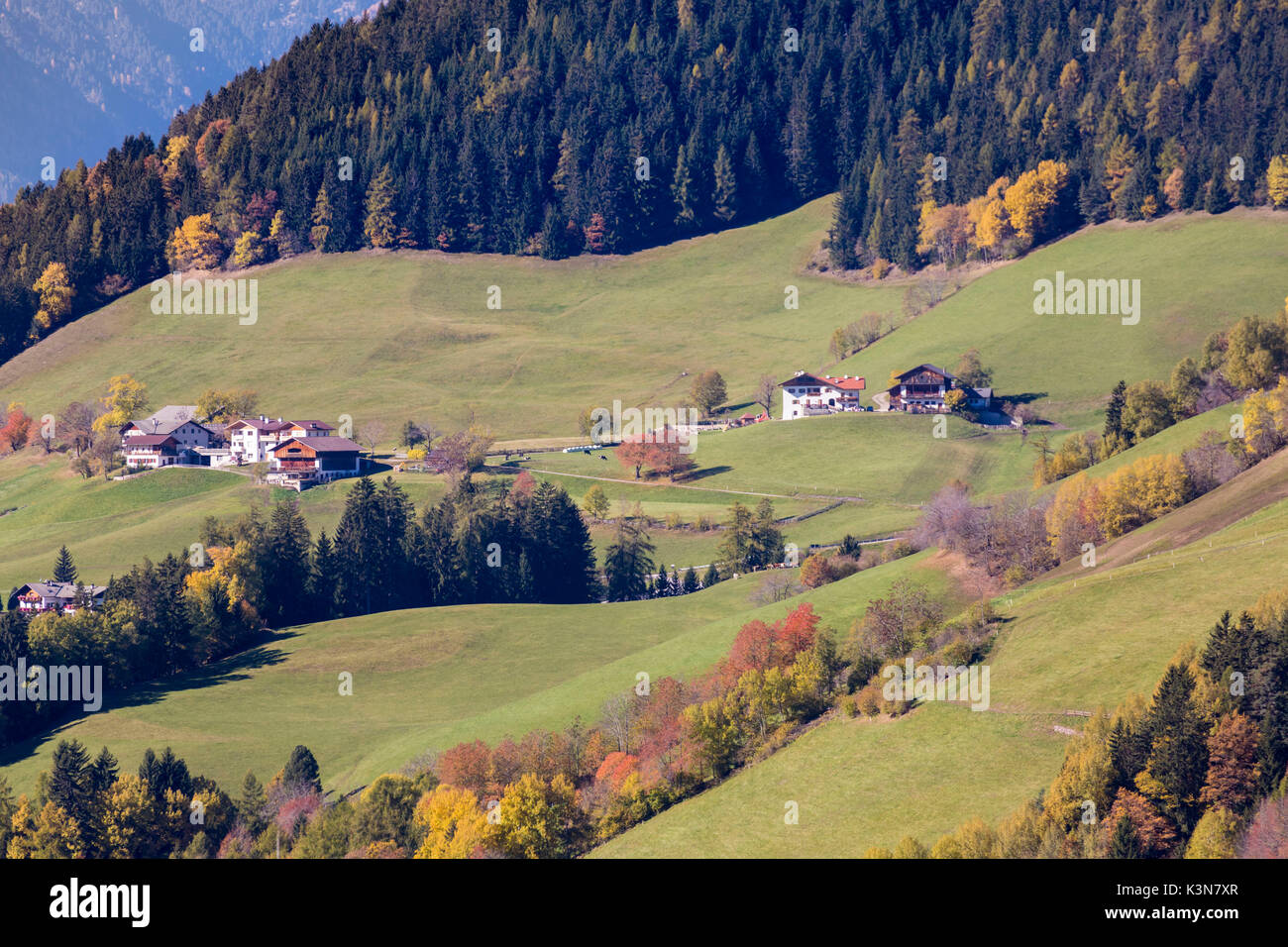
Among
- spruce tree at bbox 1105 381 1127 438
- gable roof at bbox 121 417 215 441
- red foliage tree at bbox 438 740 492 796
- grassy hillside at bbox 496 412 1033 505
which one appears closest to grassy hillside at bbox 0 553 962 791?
red foliage tree at bbox 438 740 492 796

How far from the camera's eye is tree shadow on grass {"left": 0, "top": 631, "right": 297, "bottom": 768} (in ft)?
294

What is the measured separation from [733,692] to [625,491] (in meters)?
70.6

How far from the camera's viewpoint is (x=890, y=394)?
159 metres

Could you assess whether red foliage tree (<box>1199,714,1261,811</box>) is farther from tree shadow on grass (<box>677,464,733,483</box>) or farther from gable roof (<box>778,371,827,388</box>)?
gable roof (<box>778,371,827,388</box>)

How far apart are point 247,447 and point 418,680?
6926 centimetres

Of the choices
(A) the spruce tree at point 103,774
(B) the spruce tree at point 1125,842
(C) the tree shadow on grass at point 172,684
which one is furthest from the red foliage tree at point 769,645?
(C) the tree shadow on grass at point 172,684

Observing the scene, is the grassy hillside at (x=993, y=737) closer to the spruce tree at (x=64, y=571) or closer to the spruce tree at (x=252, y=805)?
the spruce tree at (x=252, y=805)

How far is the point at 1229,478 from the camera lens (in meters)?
90.1

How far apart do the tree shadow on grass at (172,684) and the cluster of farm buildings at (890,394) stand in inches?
2906

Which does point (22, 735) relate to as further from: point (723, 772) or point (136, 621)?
point (723, 772)

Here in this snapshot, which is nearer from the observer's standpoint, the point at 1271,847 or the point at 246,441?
the point at 1271,847

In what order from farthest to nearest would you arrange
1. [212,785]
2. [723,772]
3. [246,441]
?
[246,441] < [212,785] < [723,772]

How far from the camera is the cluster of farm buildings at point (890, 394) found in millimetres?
156875
